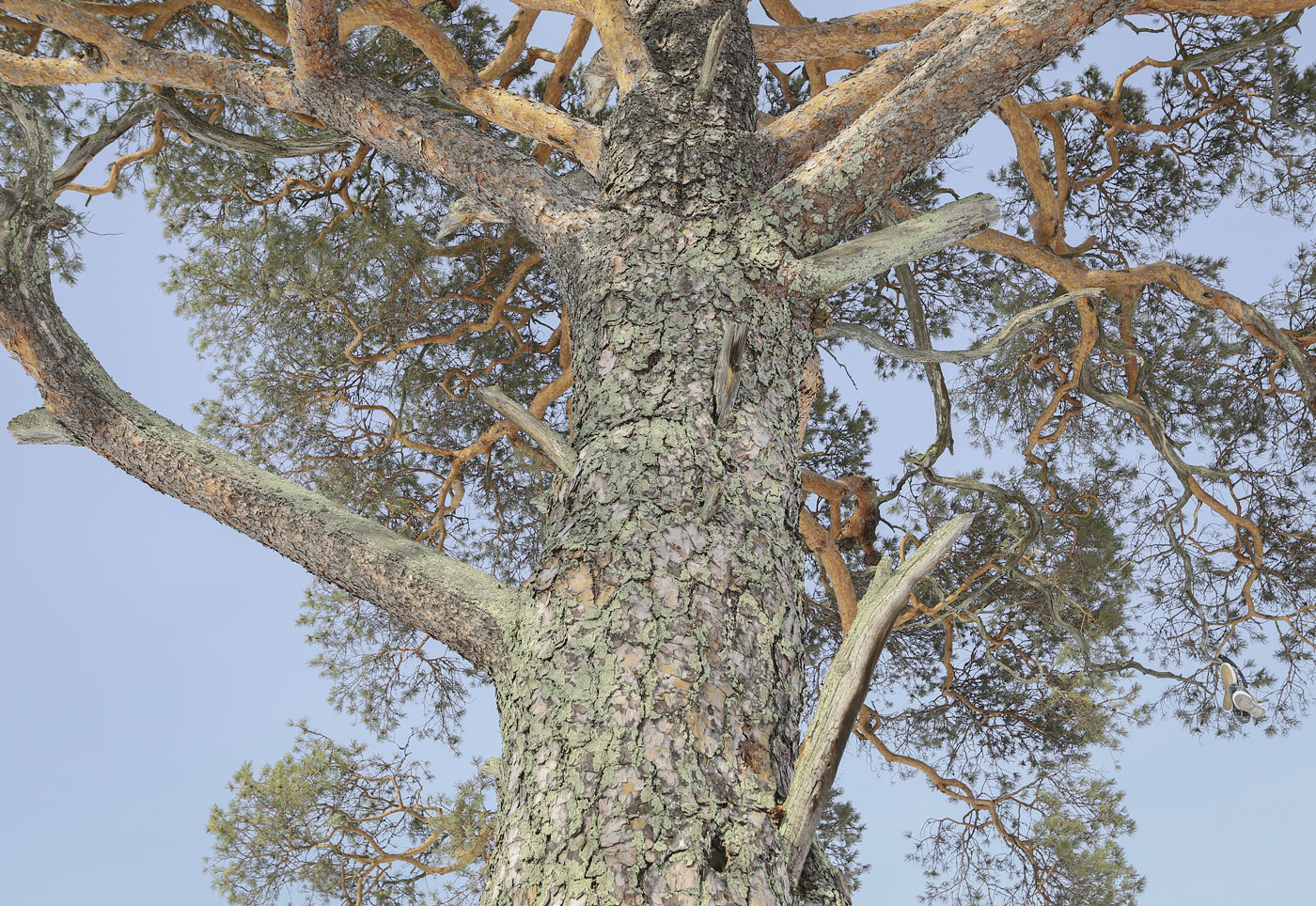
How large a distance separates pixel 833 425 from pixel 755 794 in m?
4.22

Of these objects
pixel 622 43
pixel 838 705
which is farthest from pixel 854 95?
pixel 838 705

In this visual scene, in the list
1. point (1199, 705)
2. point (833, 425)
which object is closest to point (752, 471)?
point (833, 425)

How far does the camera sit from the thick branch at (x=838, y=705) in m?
1.42

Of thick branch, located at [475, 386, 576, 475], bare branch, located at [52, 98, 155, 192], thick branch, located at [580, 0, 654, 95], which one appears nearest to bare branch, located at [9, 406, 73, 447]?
bare branch, located at [52, 98, 155, 192]

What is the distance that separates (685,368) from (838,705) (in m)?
0.82

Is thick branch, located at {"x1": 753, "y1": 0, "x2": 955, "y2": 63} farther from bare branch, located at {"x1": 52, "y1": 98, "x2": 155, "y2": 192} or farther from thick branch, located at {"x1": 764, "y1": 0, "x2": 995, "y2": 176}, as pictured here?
bare branch, located at {"x1": 52, "y1": 98, "x2": 155, "y2": 192}

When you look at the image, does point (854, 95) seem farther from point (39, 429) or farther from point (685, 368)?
point (39, 429)

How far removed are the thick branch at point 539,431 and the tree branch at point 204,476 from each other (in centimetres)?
30

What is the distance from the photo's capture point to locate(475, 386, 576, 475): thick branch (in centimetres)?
199

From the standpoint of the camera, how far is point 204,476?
2.36 m

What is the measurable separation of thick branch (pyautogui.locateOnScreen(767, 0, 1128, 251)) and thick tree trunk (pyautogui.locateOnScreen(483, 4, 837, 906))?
0.53 ft

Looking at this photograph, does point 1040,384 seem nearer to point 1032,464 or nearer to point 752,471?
point 1032,464

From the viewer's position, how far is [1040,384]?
5.76 meters

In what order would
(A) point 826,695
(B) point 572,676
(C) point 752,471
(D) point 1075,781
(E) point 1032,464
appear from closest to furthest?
1. (A) point 826,695
2. (B) point 572,676
3. (C) point 752,471
4. (D) point 1075,781
5. (E) point 1032,464
